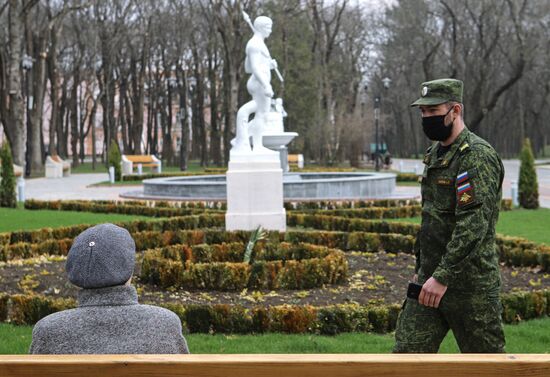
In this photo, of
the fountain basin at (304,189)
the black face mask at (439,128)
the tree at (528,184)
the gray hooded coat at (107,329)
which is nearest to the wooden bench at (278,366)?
the gray hooded coat at (107,329)

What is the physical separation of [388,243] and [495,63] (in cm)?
Answer: 4780

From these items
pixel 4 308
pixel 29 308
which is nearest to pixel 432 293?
pixel 29 308

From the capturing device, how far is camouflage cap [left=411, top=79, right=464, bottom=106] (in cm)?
391

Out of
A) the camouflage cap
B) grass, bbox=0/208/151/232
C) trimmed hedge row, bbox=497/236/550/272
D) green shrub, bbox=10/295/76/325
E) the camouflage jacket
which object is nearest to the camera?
the camouflage jacket

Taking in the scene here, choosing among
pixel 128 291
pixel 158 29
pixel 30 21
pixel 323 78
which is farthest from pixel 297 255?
pixel 158 29

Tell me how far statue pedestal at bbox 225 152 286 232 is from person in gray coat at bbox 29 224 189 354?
10.1 metres

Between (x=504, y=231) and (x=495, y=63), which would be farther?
(x=495, y=63)

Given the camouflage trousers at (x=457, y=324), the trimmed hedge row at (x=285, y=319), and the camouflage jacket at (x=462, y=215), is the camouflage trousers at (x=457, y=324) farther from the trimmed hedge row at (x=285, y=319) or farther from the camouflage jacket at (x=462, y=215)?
the trimmed hedge row at (x=285, y=319)

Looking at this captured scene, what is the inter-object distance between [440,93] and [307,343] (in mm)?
2797

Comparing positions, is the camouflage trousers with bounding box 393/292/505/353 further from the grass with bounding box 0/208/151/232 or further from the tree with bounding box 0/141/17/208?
the tree with bounding box 0/141/17/208

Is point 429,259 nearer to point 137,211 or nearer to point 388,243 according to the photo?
point 388,243

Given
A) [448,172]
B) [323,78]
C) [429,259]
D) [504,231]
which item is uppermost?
[323,78]

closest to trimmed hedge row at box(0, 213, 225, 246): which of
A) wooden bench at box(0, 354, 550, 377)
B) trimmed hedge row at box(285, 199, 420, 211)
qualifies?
trimmed hedge row at box(285, 199, 420, 211)

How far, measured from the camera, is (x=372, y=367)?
246cm
